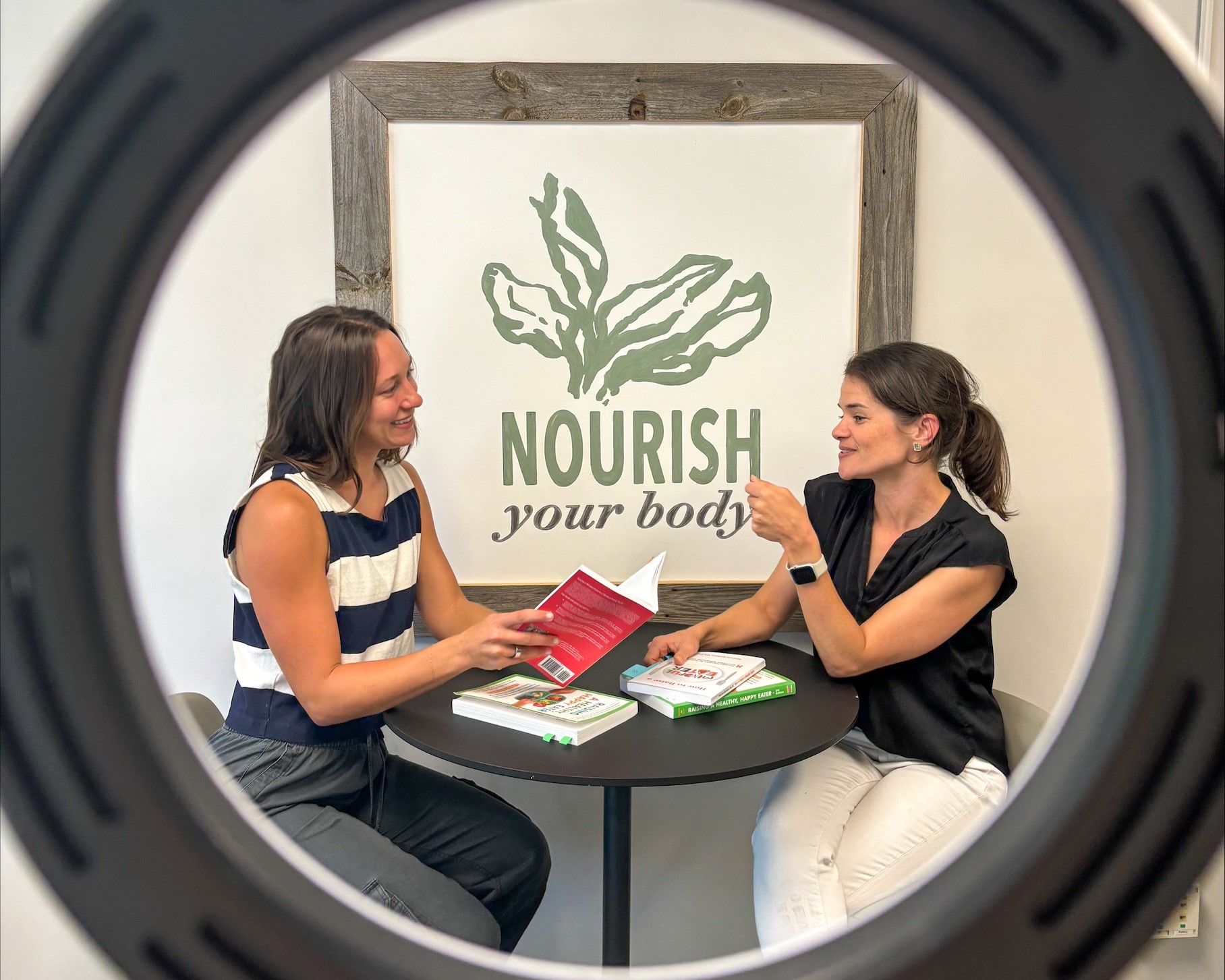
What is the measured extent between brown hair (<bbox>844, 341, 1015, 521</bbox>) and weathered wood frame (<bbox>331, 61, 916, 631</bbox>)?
1.02ft

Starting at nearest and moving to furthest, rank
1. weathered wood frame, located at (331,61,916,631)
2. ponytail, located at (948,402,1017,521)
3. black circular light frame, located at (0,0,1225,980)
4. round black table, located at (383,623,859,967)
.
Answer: black circular light frame, located at (0,0,1225,980), round black table, located at (383,623,859,967), ponytail, located at (948,402,1017,521), weathered wood frame, located at (331,61,916,631)

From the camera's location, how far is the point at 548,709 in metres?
1.26

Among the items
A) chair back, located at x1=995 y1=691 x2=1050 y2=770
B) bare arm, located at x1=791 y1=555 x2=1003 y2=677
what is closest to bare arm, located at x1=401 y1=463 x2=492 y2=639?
bare arm, located at x1=791 y1=555 x2=1003 y2=677

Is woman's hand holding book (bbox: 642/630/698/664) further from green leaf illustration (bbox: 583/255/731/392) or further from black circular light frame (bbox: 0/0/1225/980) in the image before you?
black circular light frame (bbox: 0/0/1225/980)

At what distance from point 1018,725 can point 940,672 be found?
0.19 meters

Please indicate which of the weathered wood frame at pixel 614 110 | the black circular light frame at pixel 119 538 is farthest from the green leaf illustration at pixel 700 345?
the black circular light frame at pixel 119 538

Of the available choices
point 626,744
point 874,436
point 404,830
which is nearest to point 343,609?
point 404,830

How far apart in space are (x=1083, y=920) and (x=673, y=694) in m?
1.15

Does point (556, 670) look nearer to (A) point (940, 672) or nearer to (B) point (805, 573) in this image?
(B) point (805, 573)

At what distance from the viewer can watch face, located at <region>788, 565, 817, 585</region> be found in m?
1.40

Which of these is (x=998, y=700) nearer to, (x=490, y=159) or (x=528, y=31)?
(x=490, y=159)

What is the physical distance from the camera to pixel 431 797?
4.67 ft

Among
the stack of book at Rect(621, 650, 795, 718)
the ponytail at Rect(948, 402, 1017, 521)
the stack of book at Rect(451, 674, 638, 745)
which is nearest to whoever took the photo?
the stack of book at Rect(451, 674, 638, 745)

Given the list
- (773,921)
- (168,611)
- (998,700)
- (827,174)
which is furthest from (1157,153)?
(168,611)
